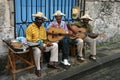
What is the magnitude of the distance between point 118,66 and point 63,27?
A: 1.98 metres

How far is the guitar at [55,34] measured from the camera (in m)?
6.30

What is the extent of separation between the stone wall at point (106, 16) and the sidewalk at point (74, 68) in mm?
797

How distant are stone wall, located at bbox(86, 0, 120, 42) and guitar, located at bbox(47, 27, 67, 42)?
2.09 m

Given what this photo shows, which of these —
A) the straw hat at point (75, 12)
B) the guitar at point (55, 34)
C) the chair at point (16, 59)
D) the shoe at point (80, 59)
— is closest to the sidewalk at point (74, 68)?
the shoe at point (80, 59)

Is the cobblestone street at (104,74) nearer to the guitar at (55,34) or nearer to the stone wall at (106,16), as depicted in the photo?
the guitar at (55,34)

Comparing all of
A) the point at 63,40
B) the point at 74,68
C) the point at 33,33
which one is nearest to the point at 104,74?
the point at 74,68

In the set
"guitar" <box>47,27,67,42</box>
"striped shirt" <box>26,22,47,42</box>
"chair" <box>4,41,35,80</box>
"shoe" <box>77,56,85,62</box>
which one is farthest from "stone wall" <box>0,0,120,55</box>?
"chair" <box>4,41,35,80</box>

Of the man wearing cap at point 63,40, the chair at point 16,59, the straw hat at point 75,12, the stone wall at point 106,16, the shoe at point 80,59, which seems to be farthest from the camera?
the stone wall at point 106,16

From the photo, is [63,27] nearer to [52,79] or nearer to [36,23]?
[36,23]

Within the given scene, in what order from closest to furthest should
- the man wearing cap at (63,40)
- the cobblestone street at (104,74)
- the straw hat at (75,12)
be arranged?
the cobblestone street at (104,74) < the man wearing cap at (63,40) < the straw hat at (75,12)

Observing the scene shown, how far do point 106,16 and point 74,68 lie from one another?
320 cm

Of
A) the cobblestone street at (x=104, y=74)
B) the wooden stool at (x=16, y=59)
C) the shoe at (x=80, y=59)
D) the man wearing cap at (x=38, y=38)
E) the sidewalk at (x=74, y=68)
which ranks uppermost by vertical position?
the man wearing cap at (x=38, y=38)

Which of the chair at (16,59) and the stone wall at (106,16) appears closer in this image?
the chair at (16,59)

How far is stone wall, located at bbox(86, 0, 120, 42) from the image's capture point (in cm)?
839
